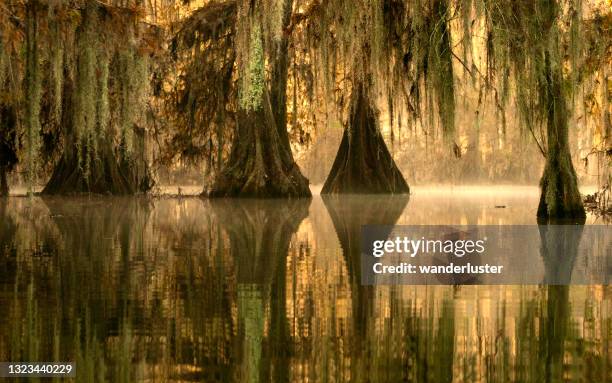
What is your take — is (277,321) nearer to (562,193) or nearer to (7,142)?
(562,193)

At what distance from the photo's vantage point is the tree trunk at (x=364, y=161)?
21219 millimetres

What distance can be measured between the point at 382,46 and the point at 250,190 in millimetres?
7808

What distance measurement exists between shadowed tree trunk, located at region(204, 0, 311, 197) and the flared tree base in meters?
8.55

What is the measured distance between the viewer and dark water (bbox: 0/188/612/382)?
304 cm

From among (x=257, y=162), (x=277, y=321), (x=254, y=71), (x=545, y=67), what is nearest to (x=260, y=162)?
(x=257, y=162)

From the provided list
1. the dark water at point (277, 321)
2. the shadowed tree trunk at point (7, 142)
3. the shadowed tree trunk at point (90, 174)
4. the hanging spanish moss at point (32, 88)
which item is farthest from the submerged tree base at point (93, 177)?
the dark water at point (277, 321)

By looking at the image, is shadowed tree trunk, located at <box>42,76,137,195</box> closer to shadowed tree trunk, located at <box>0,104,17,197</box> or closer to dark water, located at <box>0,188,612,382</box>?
shadowed tree trunk, located at <box>0,104,17,197</box>

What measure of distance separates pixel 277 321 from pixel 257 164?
14466 millimetres

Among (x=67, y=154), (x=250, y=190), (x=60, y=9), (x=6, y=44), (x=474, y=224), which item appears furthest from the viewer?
(x=67, y=154)

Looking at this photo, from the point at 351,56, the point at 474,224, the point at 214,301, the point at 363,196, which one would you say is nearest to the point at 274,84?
the point at 363,196

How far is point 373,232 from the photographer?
9.07m

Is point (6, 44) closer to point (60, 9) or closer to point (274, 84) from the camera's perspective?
point (60, 9)

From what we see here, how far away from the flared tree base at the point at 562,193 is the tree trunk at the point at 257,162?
8.55m

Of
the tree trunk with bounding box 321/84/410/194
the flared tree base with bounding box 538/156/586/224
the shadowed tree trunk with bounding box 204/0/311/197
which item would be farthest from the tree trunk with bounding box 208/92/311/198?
the flared tree base with bounding box 538/156/586/224
